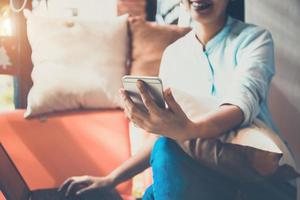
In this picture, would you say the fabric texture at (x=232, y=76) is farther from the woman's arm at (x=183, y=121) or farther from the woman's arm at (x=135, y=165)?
the woman's arm at (x=135, y=165)

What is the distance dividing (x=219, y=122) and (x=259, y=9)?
74cm

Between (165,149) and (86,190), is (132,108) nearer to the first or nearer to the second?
(165,149)

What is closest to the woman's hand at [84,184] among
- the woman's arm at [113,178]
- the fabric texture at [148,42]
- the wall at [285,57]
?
the woman's arm at [113,178]

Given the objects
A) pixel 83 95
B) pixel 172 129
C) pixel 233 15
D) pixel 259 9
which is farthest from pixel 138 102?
pixel 259 9

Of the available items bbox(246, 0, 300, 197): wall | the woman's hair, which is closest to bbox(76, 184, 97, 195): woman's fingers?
the woman's hair

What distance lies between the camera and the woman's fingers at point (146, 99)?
2.55 ft

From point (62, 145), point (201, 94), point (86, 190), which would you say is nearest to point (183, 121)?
point (201, 94)

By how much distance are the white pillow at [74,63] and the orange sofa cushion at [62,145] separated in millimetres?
78

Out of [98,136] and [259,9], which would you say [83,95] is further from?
[259,9]

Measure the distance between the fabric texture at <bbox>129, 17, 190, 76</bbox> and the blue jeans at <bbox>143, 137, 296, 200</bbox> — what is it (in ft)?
2.07

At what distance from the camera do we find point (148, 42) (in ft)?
4.74

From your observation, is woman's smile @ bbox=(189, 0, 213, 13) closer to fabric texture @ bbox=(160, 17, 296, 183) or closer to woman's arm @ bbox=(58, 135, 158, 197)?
fabric texture @ bbox=(160, 17, 296, 183)

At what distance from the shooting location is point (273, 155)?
754 millimetres

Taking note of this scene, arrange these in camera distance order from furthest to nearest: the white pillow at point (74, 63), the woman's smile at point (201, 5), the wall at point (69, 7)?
the wall at point (69, 7) → the white pillow at point (74, 63) → the woman's smile at point (201, 5)
